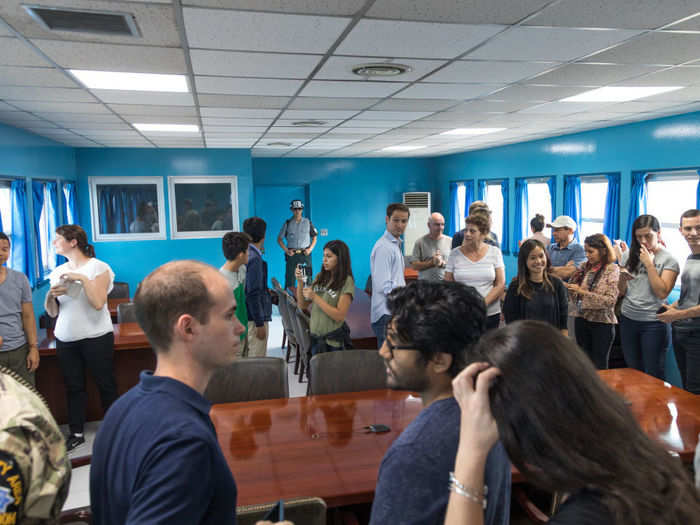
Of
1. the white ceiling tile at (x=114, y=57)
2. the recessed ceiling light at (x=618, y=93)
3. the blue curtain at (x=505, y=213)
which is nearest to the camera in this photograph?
the white ceiling tile at (x=114, y=57)

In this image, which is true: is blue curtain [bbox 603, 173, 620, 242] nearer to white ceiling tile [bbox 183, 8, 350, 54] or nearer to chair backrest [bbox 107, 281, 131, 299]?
white ceiling tile [bbox 183, 8, 350, 54]

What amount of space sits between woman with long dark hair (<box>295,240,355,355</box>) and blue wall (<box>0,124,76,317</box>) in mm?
3359

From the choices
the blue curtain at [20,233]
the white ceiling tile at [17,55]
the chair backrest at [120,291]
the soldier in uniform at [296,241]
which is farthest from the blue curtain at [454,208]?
the white ceiling tile at [17,55]

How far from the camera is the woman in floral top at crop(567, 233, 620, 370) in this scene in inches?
148

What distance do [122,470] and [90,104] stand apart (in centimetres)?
376

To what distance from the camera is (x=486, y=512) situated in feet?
3.49

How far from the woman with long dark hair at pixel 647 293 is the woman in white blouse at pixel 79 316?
382cm

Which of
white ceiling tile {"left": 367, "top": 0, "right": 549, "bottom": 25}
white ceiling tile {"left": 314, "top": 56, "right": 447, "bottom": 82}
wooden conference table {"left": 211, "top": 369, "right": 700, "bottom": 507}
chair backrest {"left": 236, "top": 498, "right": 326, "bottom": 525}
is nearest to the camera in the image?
chair backrest {"left": 236, "top": 498, "right": 326, "bottom": 525}

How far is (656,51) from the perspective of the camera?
8.75ft

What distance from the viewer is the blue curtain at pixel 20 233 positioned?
488cm

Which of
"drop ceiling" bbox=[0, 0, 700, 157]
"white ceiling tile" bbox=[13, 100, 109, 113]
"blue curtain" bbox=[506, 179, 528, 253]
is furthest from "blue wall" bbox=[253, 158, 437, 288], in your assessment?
"white ceiling tile" bbox=[13, 100, 109, 113]

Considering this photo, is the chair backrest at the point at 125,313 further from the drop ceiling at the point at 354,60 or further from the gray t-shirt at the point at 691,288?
the gray t-shirt at the point at 691,288

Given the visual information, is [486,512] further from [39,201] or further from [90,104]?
[39,201]

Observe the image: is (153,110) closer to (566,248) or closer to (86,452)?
(86,452)
